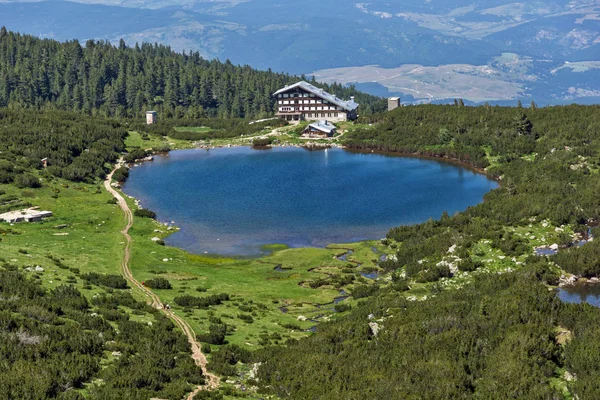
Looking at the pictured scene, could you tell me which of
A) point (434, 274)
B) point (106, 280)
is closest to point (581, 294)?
point (434, 274)

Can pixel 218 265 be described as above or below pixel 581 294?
below

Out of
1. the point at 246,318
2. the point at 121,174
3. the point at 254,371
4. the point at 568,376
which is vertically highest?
the point at 121,174

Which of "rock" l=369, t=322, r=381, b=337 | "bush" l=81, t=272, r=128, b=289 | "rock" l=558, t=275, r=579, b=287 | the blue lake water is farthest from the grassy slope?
"rock" l=369, t=322, r=381, b=337

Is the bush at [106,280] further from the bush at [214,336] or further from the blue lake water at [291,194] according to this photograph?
the blue lake water at [291,194]

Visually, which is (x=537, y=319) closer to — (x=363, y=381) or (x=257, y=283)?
(x=363, y=381)

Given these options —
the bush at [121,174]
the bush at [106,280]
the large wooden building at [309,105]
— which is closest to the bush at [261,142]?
the large wooden building at [309,105]

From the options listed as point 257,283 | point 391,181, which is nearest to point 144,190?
point 391,181

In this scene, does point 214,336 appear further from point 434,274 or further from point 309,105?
point 309,105
